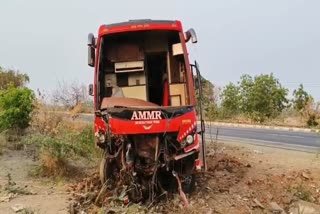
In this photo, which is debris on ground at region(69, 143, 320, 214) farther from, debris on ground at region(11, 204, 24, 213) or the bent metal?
the bent metal

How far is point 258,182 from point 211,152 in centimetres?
361

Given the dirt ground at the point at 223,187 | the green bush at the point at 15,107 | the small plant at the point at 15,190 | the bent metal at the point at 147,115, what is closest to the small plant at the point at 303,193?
the dirt ground at the point at 223,187

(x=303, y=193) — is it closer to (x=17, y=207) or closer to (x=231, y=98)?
(x=17, y=207)

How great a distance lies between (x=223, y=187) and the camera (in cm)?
958

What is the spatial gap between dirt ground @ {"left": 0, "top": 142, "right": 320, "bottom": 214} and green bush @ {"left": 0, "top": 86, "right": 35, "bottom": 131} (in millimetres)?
1393

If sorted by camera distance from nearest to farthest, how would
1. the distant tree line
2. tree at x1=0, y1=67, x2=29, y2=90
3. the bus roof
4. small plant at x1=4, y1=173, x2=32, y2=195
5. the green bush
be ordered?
small plant at x1=4, y1=173, x2=32, y2=195 → the bus roof → the green bush → tree at x1=0, y1=67, x2=29, y2=90 → the distant tree line

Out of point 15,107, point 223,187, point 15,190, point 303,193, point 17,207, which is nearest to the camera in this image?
point 17,207

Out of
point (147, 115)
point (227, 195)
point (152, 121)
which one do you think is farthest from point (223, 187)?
point (147, 115)

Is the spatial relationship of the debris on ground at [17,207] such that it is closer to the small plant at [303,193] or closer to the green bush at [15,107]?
the small plant at [303,193]

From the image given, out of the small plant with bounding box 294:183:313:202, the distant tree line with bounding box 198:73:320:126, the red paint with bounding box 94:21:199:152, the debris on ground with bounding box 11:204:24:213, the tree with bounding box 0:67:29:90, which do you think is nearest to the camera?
the debris on ground with bounding box 11:204:24:213

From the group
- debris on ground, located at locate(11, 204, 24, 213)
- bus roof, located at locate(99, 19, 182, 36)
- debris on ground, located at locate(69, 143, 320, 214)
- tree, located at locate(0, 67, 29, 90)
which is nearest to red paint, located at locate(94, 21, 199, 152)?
bus roof, located at locate(99, 19, 182, 36)

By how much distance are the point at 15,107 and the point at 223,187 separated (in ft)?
23.1

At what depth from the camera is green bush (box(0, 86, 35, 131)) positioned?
13648mm

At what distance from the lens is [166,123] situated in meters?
8.15
